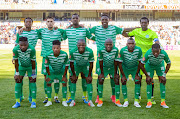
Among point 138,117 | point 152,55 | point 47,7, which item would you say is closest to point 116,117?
point 138,117

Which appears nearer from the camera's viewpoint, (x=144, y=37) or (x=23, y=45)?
(x=23, y=45)

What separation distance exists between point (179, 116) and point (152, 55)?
1.57 meters

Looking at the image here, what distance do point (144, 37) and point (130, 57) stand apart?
0.78 m

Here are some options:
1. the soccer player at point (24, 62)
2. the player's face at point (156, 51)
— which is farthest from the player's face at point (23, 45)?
the player's face at point (156, 51)

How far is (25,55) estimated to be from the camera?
693 cm

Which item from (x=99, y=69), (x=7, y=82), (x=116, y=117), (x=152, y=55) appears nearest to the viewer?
(x=116, y=117)

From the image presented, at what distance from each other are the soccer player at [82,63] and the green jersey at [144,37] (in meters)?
1.35

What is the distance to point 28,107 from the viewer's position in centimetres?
703

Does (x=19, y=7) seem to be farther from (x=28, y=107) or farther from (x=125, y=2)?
(x=28, y=107)

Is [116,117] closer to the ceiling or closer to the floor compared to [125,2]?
closer to the floor

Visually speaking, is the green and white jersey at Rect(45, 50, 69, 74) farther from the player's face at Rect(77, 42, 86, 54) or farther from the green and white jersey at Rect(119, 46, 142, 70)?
the green and white jersey at Rect(119, 46, 142, 70)

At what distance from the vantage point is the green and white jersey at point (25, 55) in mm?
6902

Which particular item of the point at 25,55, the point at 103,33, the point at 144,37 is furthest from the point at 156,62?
the point at 25,55

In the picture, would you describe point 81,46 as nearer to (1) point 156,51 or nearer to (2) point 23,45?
(2) point 23,45
